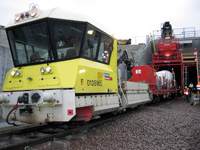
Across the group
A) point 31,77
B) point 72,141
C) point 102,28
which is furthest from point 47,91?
point 102,28

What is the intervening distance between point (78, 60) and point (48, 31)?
105cm

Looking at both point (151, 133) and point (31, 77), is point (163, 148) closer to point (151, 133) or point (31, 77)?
point (151, 133)

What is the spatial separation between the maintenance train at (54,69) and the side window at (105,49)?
142mm

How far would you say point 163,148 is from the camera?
4156mm

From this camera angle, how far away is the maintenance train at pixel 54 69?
A: 180 inches

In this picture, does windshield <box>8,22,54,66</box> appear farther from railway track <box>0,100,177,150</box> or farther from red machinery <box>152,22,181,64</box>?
red machinery <box>152,22,181,64</box>

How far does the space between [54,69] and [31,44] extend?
3.88 feet

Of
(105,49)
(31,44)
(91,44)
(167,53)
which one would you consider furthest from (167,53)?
(31,44)

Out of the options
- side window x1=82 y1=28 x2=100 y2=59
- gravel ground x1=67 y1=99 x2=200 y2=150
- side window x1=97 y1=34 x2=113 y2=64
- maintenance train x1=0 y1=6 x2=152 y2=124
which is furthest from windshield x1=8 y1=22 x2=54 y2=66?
gravel ground x1=67 y1=99 x2=200 y2=150

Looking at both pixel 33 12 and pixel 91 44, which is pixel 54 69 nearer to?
pixel 91 44

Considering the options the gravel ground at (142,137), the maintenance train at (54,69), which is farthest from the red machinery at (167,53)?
Answer: the maintenance train at (54,69)

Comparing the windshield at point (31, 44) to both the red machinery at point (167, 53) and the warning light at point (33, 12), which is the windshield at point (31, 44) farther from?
the red machinery at point (167, 53)

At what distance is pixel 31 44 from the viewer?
5336 mm

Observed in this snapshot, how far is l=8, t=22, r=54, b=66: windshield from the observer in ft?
16.4
